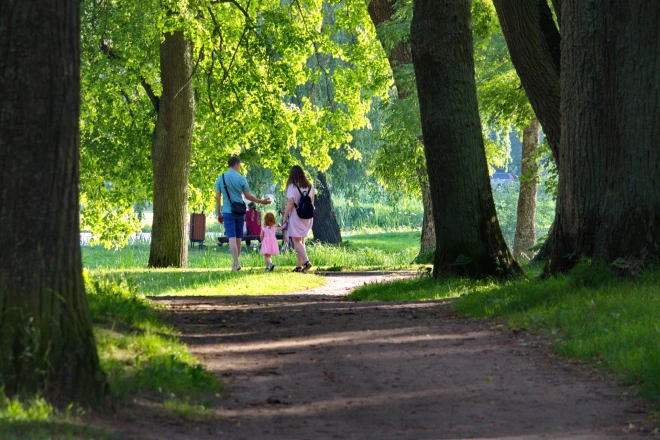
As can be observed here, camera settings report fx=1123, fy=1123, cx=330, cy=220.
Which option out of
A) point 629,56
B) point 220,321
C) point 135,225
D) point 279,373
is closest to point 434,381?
point 279,373

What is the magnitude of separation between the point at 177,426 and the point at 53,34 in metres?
2.47

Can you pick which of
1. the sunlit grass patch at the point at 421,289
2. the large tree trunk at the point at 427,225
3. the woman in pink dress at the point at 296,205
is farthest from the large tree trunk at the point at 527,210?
the sunlit grass patch at the point at 421,289

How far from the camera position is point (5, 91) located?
6.45m

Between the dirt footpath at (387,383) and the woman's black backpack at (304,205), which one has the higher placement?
the woman's black backpack at (304,205)

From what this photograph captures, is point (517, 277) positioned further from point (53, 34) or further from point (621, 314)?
point (53, 34)

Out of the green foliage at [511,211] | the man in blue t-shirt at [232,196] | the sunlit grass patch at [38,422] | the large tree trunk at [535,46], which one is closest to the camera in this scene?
the sunlit grass patch at [38,422]

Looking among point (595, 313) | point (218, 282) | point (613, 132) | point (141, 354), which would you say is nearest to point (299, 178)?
point (218, 282)

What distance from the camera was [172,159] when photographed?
80.1 feet

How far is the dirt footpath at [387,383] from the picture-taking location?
708 centimetres

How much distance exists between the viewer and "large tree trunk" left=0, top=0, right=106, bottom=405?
21.1ft

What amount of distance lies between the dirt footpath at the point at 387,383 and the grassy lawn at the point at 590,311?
0.78 feet

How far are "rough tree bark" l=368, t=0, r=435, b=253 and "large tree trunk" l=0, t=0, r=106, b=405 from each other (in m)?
18.6

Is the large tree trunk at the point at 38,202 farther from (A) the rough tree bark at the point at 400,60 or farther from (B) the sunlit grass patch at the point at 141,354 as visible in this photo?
(A) the rough tree bark at the point at 400,60

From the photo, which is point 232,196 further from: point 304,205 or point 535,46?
point 535,46
